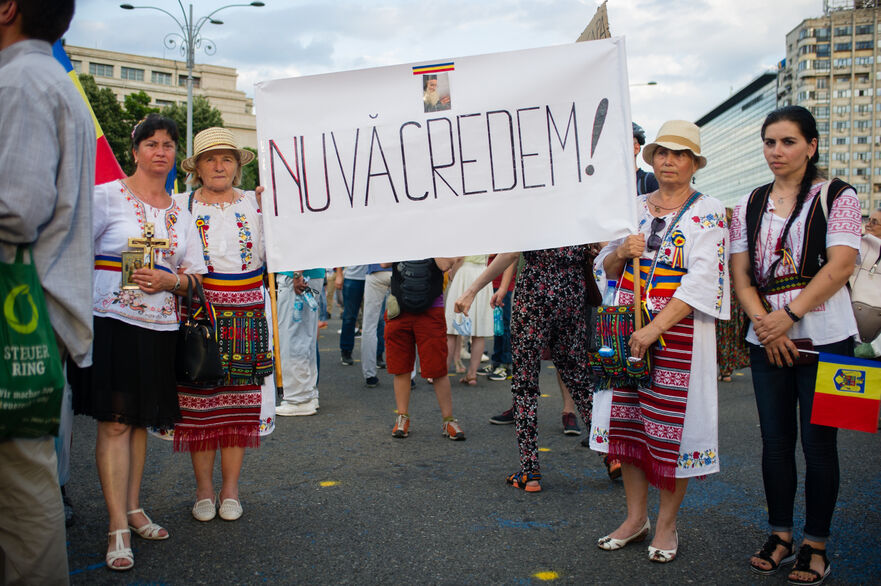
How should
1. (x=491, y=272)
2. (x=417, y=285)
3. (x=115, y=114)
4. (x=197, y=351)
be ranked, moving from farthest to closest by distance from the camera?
(x=115, y=114), (x=417, y=285), (x=491, y=272), (x=197, y=351)

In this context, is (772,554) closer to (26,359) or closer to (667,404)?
(667,404)

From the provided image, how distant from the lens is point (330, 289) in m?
18.3

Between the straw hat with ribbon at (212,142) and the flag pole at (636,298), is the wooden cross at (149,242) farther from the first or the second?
the flag pole at (636,298)

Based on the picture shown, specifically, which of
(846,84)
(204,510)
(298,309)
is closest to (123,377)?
(204,510)

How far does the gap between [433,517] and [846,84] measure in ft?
472

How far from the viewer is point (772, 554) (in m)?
3.45

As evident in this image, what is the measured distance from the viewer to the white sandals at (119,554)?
3342 millimetres

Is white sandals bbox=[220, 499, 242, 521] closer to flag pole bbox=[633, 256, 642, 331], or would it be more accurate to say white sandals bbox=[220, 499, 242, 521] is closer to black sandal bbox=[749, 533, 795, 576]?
flag pole bbox=[633, 256, 642, 331]

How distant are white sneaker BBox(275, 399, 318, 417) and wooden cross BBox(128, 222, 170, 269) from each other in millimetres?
3583

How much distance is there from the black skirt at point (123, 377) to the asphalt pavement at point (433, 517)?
670mm

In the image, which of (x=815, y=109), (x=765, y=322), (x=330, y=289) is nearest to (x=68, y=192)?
(x=765, y=322)

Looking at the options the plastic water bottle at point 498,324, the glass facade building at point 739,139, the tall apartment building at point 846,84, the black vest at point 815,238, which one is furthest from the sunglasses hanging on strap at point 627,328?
the glass facade building at point 739,139

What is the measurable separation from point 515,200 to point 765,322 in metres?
1.36

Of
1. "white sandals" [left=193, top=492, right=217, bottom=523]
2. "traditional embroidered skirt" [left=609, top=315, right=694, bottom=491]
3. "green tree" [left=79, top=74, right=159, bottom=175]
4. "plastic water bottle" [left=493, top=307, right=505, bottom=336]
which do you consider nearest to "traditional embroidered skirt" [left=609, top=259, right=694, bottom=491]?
"traditional embroidered skirt" [left=609, top=315, right=694, bottom=491]
